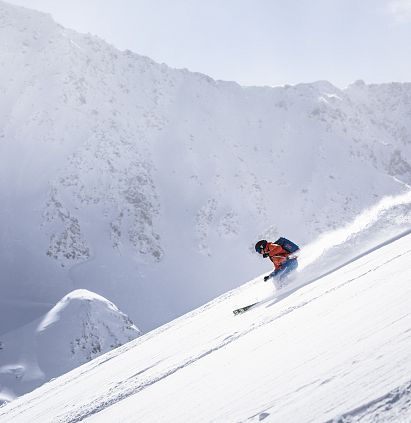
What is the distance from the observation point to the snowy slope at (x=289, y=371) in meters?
2.62

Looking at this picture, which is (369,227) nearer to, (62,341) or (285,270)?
(285,270)

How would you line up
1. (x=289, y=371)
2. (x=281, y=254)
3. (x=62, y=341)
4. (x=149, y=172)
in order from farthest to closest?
(x=149, y=172), (x=62, y=341), (x=281, y=254), (x=289, y=371)

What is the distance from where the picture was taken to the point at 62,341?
1216 inches

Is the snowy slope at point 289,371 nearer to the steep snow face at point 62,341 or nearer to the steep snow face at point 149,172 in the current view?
the steep snow face at point 62,341

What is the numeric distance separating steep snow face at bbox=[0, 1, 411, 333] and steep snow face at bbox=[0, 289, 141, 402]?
14.6m

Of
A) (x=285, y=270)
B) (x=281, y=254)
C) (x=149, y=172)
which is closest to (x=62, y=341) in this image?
(x=281, y=254)

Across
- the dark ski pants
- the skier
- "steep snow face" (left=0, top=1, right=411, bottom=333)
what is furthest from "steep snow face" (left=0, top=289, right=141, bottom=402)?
the dark ski pants

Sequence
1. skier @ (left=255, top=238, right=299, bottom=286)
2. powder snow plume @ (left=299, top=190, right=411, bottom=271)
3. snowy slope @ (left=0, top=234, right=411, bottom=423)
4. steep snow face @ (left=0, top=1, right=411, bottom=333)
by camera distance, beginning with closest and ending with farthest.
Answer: snowy slope @ (left=0, top=234, right=411, bottom=423)
powder snow plume @ (left=299, top=190, right=411, bottom=271)
skier @ (left=255, top=238, right=299, bottom=286)
steep snow face @ (left=0, top=1, right=411, bottom=333)

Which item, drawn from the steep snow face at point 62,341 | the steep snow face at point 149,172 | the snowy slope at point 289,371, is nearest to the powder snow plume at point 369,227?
the snowy slope at point 289,371

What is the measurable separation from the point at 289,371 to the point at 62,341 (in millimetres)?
29921

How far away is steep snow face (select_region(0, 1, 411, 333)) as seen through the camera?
57.6m

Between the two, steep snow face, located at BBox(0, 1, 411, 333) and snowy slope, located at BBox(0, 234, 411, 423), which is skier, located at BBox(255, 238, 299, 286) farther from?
steep snow face, located at BBox(0, 1, 411, 333)

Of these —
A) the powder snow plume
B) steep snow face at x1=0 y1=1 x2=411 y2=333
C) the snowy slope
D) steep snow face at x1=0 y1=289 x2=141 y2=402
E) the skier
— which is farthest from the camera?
steep snow face at x1=0 y1=1 x2=411 y2=333

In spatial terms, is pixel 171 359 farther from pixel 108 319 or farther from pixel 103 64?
pixel 103 64
